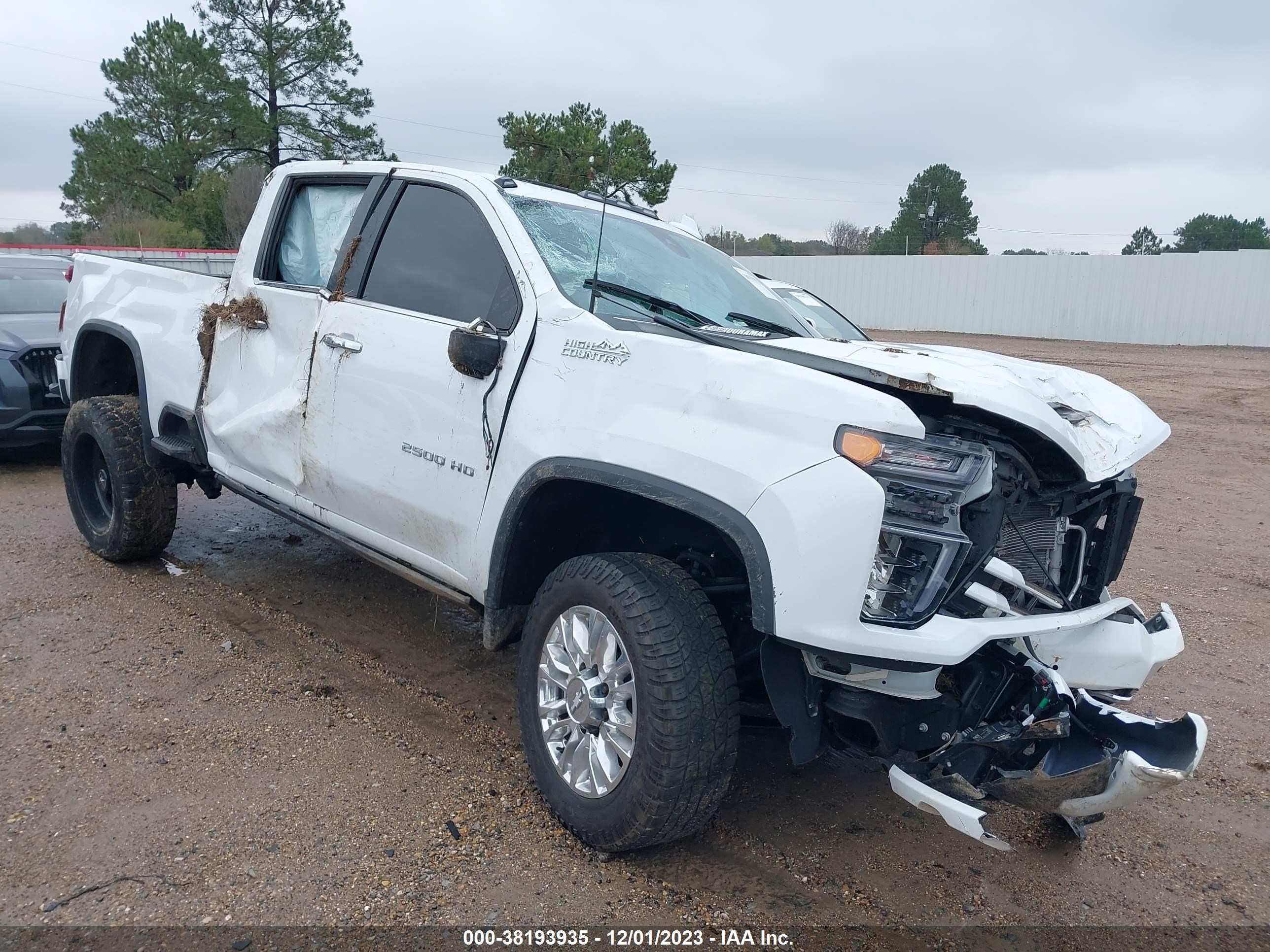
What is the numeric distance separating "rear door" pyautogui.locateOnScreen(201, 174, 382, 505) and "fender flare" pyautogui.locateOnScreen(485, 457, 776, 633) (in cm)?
134

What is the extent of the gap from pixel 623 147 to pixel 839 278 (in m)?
9.73

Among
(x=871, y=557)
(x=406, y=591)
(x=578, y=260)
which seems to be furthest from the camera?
(x=406, y=591)

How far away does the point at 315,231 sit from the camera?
443 centimetres

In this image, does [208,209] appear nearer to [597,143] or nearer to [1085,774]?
[597,143]

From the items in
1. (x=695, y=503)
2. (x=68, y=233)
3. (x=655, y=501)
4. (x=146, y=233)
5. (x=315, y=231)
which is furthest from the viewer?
(x=68, y=233)

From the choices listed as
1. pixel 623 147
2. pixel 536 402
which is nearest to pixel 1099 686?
pixel 536 402

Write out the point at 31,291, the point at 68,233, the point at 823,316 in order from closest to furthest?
the point at 823,316
the point at 31,291
the point at 68,233

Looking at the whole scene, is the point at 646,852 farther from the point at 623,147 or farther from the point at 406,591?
the point at 623,147

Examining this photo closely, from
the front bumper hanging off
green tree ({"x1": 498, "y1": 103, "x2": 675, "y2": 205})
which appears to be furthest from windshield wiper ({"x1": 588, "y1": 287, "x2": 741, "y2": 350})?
green tree ({"x1": 498, "y1": 103, "x2": 675, "y2": 205})

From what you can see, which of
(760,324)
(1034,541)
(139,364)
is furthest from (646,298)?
(139,364)

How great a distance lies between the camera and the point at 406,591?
5.45 metres

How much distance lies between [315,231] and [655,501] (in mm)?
2498

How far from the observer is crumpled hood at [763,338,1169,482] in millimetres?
2555

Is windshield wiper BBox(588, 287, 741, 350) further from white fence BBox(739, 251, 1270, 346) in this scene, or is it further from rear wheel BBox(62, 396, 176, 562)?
white fence BBox(739, 251, 1270, 346)
